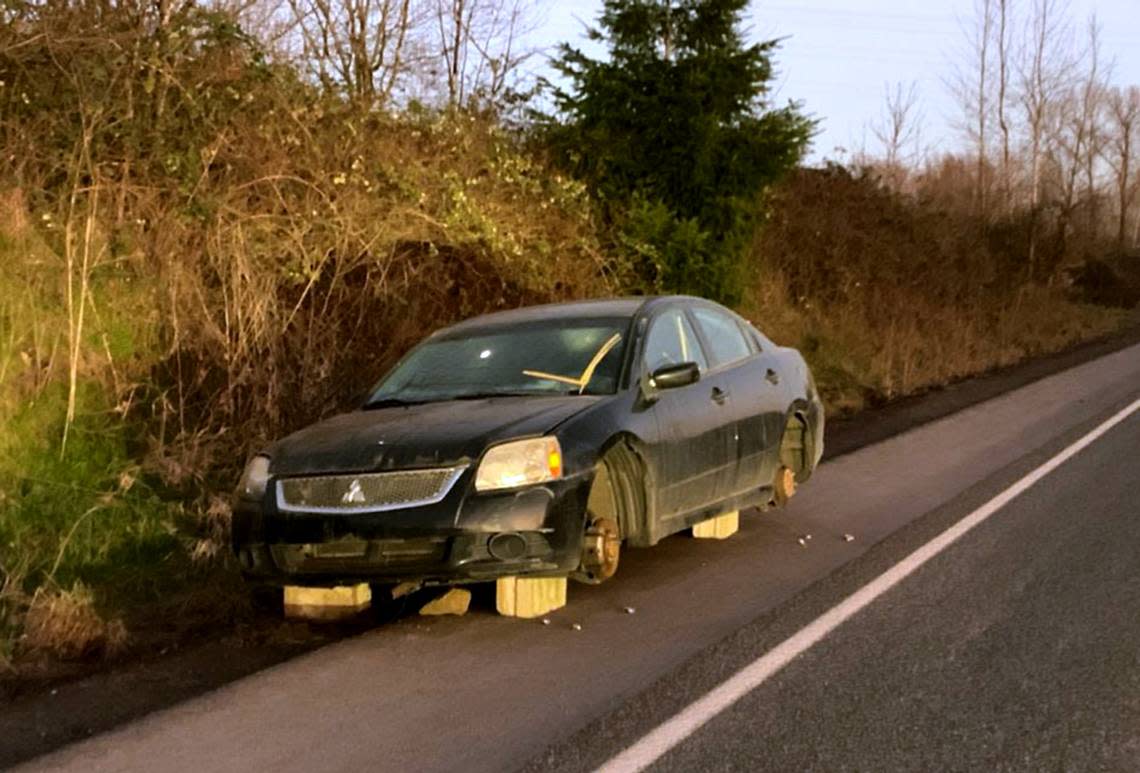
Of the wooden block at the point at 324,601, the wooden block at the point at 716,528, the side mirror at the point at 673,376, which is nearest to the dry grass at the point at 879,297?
the wooden block at the point at 716,528

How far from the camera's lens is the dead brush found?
240 inches

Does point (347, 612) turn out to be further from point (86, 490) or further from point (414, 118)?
point (414, 118)

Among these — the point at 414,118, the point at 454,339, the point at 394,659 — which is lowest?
the point at 394,659

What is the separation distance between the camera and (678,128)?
16.3 m

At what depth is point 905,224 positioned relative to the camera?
90.1 feet

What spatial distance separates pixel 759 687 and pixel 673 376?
7.67ft

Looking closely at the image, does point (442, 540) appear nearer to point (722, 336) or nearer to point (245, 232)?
point (722, 336)

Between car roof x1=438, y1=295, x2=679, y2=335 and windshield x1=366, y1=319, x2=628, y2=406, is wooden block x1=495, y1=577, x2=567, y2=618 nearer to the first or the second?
windshield x1=366, y1=319, x2=628, y2=406

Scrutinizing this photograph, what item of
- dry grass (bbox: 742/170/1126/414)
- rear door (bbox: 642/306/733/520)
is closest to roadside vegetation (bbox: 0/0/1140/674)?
dry grass (bbox: 742/170/1126/414)

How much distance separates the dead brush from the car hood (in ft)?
3.51

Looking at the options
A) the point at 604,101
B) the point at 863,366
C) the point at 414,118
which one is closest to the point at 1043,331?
the point at 863,366

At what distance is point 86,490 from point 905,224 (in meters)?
21.9

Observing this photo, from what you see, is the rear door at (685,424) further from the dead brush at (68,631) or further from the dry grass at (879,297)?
the dry grass at (879,297)

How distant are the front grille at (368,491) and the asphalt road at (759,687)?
636 mm
